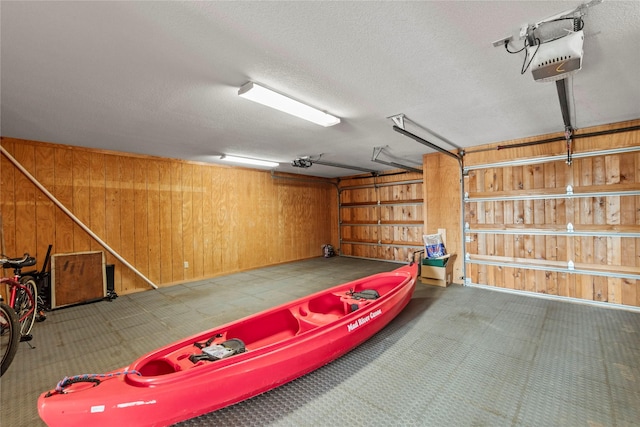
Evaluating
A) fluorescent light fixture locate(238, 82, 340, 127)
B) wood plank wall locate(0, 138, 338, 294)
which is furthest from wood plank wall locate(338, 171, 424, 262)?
fluorescent light fixture locate(238, 82, 340, 127)

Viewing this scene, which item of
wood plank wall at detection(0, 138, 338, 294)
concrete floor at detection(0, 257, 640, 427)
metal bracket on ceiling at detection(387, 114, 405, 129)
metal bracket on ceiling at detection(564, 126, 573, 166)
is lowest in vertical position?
concrete floor at detection(0, 257, 640, 427)

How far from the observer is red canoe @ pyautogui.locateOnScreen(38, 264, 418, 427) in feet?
4.65

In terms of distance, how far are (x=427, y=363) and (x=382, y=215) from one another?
5710mm

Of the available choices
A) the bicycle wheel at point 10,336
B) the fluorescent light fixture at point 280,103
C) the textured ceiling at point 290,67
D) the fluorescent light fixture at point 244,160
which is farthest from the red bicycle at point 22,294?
the fluorescent light fixture at point 244,160

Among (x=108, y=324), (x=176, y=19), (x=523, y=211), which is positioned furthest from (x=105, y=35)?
(x=523, y=211)

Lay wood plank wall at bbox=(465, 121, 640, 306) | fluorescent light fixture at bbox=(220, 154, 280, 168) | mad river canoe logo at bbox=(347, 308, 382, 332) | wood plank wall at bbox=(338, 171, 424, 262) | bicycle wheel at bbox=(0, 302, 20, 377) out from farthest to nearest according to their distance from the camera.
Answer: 1. wood plank wall at bbox=(338, 171, 424, 262)
2. fluorescent light fixture at bbox=(220, 154, 280, 168)
3. wood plank wall at bbox=(465, 121, 640, 306)
4. mad river canoe logo at bbox=(347, 308, 382, 332)
5. bicycle wheel at bbox=(0, 302, 20, 377)

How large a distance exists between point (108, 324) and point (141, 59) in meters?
3.35

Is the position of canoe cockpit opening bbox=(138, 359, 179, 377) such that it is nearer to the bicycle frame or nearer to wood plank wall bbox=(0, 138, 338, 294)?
the bicycle frame

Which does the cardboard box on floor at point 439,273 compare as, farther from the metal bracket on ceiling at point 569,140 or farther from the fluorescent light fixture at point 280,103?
the fluorescent light fixture at point 280,103

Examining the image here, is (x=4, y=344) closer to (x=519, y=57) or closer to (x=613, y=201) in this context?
(x=519, y=57)

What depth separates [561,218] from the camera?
4148mm

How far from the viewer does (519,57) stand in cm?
204

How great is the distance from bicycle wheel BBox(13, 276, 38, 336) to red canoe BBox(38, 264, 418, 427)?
7.92 feet

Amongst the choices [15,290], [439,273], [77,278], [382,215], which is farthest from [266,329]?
[382,215]
